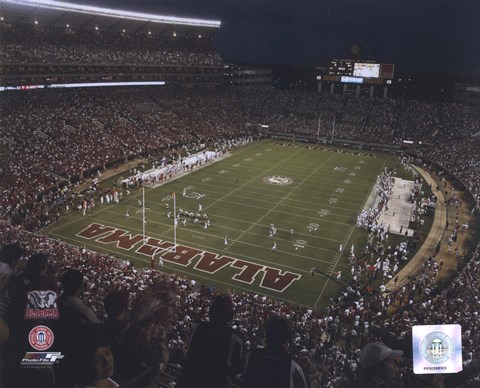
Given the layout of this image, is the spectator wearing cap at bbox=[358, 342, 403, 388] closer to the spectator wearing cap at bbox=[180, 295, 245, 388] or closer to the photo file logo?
the spectator wearing cap at bbox=[180, 295, 245, 388]

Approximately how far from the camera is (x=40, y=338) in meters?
4.62

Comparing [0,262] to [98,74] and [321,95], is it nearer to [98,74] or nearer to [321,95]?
[98,74]

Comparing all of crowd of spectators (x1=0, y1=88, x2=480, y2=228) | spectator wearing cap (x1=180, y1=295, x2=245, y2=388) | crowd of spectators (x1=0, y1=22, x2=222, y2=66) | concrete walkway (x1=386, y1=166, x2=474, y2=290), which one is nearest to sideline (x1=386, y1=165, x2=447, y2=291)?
concrete walkway (x1=386, y1=166, x2=474, y2=290)

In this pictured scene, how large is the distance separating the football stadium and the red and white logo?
2 centimetres

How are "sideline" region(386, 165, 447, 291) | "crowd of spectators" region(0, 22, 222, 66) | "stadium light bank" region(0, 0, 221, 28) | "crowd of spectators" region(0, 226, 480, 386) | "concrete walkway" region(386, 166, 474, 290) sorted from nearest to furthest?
1. "crowd of spectators" region(0, 226, 480, 386)
2. "sideline" region(386, 165, 447, 291)
3. "concrete walkway" region(386, 166, 474, 290)
4. "stadium light bank" region(0, 0, 221, 28)
5. "crowd of spectators" region(0, 22, 222, 66)

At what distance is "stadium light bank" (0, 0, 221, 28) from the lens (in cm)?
4392

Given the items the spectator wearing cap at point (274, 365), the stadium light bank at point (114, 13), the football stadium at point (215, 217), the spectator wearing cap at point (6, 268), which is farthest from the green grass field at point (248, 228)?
the stadium light bank at point (114, 13)

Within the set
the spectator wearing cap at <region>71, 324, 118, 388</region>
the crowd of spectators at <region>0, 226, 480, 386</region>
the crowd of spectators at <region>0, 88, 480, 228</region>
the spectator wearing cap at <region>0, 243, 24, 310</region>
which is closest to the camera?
the spectator wearing cap at <region>71, 324, 118, 388</region>

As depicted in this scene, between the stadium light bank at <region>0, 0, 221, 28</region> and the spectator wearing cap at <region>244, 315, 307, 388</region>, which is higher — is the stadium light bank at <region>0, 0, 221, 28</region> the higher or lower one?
the higher one

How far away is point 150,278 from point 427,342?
12.7 meters

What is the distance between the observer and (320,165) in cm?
4378

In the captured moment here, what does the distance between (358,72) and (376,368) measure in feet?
211

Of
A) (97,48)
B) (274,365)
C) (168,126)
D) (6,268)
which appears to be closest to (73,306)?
(6,268)

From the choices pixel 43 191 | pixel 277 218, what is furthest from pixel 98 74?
pixel 277 218
